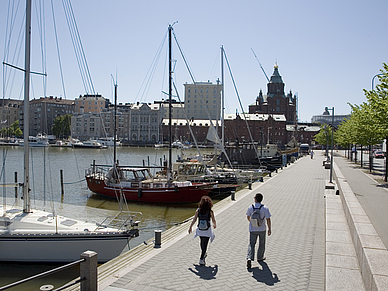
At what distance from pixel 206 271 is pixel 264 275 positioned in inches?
53.8

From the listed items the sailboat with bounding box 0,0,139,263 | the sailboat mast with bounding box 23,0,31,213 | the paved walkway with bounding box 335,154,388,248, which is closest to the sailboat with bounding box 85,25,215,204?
the sailboat mast with bounding box 23,0,31,213

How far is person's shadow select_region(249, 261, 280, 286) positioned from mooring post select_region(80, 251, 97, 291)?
3564 millimetres

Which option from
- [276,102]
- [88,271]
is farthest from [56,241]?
[276,102]

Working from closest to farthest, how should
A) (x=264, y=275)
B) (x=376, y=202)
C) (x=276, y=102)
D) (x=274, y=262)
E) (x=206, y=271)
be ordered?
1. (x=264, y=275)
2. (x=206, y=271)
3. (x=274, y=262)
4. (x=376, y=202)
5. (x=276, y=102)

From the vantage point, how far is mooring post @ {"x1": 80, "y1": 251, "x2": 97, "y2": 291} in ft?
23.8

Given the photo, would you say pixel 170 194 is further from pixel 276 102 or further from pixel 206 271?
pixel 276 102

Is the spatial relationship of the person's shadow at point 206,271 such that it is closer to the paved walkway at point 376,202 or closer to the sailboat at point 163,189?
the paved walkway at point 376,202

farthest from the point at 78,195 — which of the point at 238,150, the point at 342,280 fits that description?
the point at 238,150

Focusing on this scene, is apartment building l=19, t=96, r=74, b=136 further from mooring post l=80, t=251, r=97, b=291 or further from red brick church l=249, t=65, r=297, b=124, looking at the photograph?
mooring post l=80, t=251, r=97, b=291

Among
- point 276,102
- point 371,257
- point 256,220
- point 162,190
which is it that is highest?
point 276,102

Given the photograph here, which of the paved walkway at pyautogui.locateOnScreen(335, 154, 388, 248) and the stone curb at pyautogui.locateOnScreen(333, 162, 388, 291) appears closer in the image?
the stone curb at pyautogui.locateOnScreen(333, 162, 388, 291)

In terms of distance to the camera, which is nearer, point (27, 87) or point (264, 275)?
point (264, 275)

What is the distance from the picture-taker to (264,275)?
826 cm

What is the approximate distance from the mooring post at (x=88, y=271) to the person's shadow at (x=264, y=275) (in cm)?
356
